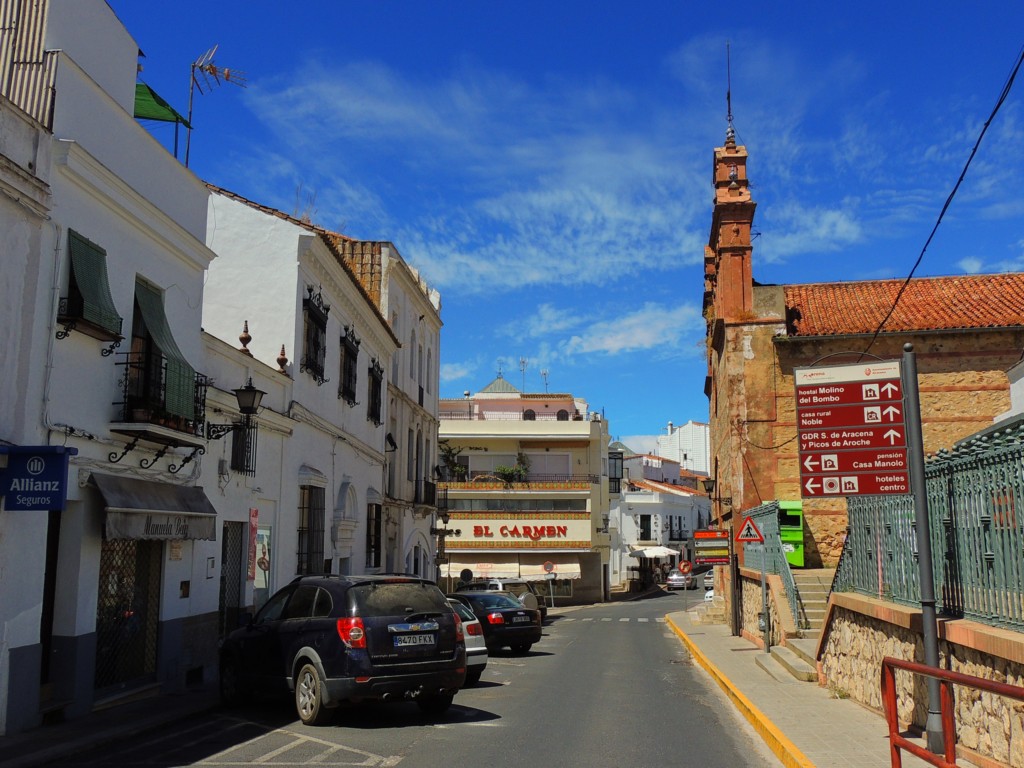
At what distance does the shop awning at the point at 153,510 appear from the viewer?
10898mm

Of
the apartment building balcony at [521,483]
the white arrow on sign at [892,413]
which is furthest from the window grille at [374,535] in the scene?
the apartment building balcony at [521,483]

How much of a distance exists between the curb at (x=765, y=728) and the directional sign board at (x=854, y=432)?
252 cm

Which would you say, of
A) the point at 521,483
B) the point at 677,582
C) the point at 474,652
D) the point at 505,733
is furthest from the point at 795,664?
the point at 677,582

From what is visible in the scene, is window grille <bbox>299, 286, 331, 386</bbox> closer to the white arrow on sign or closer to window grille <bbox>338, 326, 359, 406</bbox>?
window grille <bbox>338, 326, 359, 406</bbox>

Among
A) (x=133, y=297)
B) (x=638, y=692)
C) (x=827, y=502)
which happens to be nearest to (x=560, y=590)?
(x=827, y=502)

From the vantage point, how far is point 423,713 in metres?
11.2

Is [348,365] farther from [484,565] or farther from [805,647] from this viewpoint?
[484,565]

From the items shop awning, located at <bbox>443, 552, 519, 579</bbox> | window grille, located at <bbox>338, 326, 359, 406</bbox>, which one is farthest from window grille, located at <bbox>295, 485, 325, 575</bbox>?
shop awning, located at <bbox>443, 552, 519, 579</bbox>

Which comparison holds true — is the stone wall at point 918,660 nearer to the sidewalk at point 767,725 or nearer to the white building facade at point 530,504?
the sidewalk at point 767,725

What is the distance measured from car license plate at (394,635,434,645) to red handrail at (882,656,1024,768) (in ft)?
16.3

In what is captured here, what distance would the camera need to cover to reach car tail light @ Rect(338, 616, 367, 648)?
990 cm

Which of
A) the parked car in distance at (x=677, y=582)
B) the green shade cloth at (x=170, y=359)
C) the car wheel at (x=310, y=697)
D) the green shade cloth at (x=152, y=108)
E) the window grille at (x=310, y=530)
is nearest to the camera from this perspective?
the car wheel at (x=310, y=697)

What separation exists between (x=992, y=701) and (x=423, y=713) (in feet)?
21.2

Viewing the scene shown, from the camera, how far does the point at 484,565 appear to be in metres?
51.0
